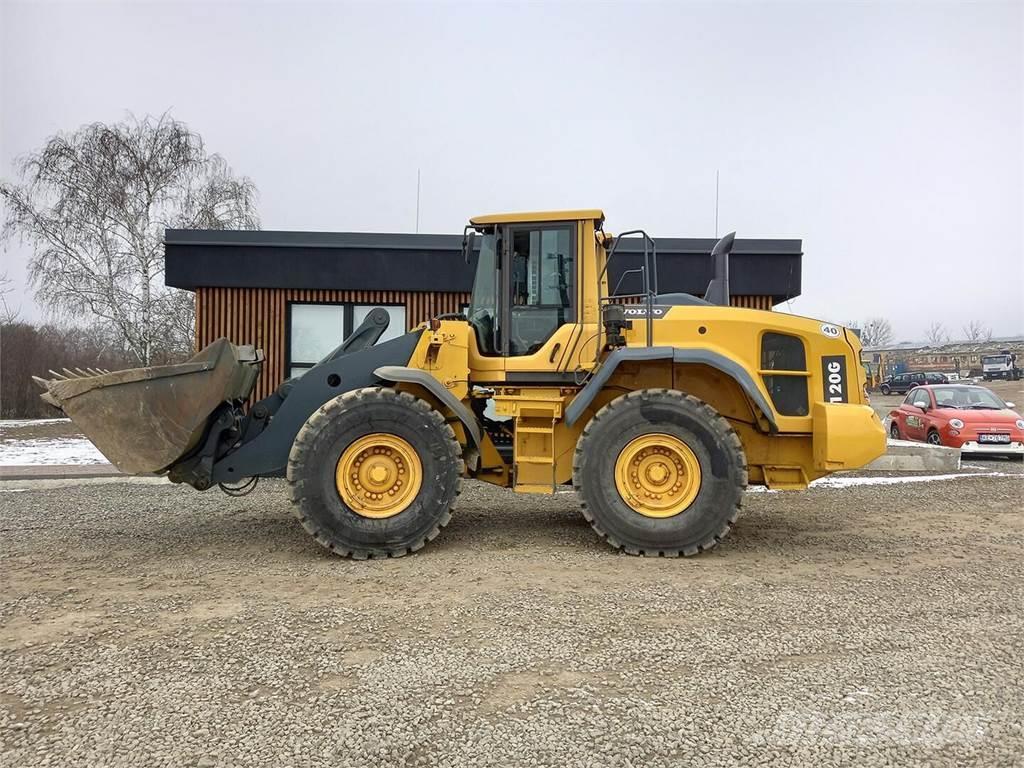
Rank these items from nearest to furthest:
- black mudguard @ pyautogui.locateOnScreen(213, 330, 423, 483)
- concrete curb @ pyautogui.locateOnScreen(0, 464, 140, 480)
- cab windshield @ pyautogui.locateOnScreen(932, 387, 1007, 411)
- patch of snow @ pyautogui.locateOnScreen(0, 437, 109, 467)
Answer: black mudguard @ pyautogui.locateOnScreen(213, 330, 423, 483) → concrete curb @ pyautogui.locateOnScreen(0, 464, 140, 480) → patch of snow @ pyautogui.locateOnScreen(0, 437, 109, 467) → cab windshield @ pyautogui.locateOnScreen(932, 387, 1007, 411)

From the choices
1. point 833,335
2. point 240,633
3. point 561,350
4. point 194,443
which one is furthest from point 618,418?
point 194,443

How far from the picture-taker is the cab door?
19.7ft

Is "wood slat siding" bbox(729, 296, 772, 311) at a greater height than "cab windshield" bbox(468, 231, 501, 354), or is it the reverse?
"wood slat siding" bbox(729, 296, 772, 311)

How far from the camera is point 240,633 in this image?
3754 mm

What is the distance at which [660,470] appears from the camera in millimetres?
5520

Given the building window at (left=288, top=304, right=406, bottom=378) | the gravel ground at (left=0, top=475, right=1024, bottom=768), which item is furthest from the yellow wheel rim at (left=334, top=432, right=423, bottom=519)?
the building window at (left=288, top=304, right=406, bottom=378)

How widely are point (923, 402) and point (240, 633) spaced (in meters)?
14.1

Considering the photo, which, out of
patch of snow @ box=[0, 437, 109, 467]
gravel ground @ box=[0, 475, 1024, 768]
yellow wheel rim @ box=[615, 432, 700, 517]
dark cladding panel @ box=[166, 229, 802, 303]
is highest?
dark cladding panel @ box=[166, 229, 802, 303]

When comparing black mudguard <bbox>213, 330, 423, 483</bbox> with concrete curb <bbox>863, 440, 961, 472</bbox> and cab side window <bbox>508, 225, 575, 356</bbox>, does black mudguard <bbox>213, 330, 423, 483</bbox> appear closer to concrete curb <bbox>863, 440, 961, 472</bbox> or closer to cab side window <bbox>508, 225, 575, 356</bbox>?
cab side window <bbox>508, 225, 575, 356</bbox>

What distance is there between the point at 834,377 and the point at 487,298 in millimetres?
3145

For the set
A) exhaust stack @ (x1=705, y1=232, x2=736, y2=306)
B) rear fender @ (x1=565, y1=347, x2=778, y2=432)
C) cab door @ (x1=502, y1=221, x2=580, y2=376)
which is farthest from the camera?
exhaust stack @ (x1=705, y1=232, x2=736, y2=306)

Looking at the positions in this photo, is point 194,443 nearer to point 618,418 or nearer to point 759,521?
point 618,418

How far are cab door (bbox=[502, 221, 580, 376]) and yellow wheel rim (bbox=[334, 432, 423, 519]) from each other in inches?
47.1

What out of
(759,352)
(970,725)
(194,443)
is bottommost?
(970,725)
